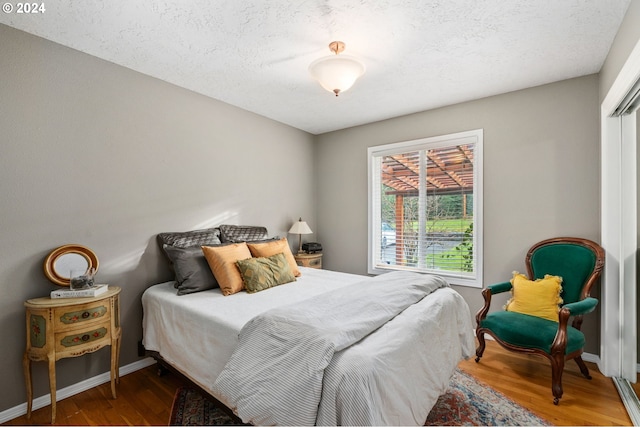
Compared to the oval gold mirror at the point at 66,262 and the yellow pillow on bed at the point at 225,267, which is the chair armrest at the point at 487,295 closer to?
the yellow pillow on bed at the point at 225,267

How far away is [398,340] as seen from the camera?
1.56 meters

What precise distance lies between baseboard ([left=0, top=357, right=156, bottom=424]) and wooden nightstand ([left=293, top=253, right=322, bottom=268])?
196 centimetres

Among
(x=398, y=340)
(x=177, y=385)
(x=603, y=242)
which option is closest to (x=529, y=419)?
(x=398, y=340)

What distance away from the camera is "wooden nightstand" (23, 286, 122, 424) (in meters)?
1.96

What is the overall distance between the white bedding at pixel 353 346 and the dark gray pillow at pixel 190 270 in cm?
9

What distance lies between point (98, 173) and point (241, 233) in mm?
1410

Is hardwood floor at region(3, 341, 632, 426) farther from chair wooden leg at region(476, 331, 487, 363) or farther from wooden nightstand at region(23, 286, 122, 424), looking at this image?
wooden nightstand at region(23, 286, 122, 424)

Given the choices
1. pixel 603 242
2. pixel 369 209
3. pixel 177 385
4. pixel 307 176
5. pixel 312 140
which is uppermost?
pixel 312 140

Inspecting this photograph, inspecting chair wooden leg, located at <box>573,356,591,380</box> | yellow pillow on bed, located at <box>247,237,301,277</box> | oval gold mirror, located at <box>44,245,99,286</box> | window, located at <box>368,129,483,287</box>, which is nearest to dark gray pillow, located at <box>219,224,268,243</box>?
yellow pillow on bed, located at <box>247,237,301,277</box>

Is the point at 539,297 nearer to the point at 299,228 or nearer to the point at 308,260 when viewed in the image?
the point at 308,260

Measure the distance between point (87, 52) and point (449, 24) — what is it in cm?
275

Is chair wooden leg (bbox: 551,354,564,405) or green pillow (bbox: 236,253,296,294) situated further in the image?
green pillow (bbox: 236,253,296,294)

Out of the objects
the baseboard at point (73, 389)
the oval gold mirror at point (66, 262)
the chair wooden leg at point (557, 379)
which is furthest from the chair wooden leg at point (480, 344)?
the oval gold mirror at point (66, 262)

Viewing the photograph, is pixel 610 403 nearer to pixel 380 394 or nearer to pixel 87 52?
pixel 380 394
